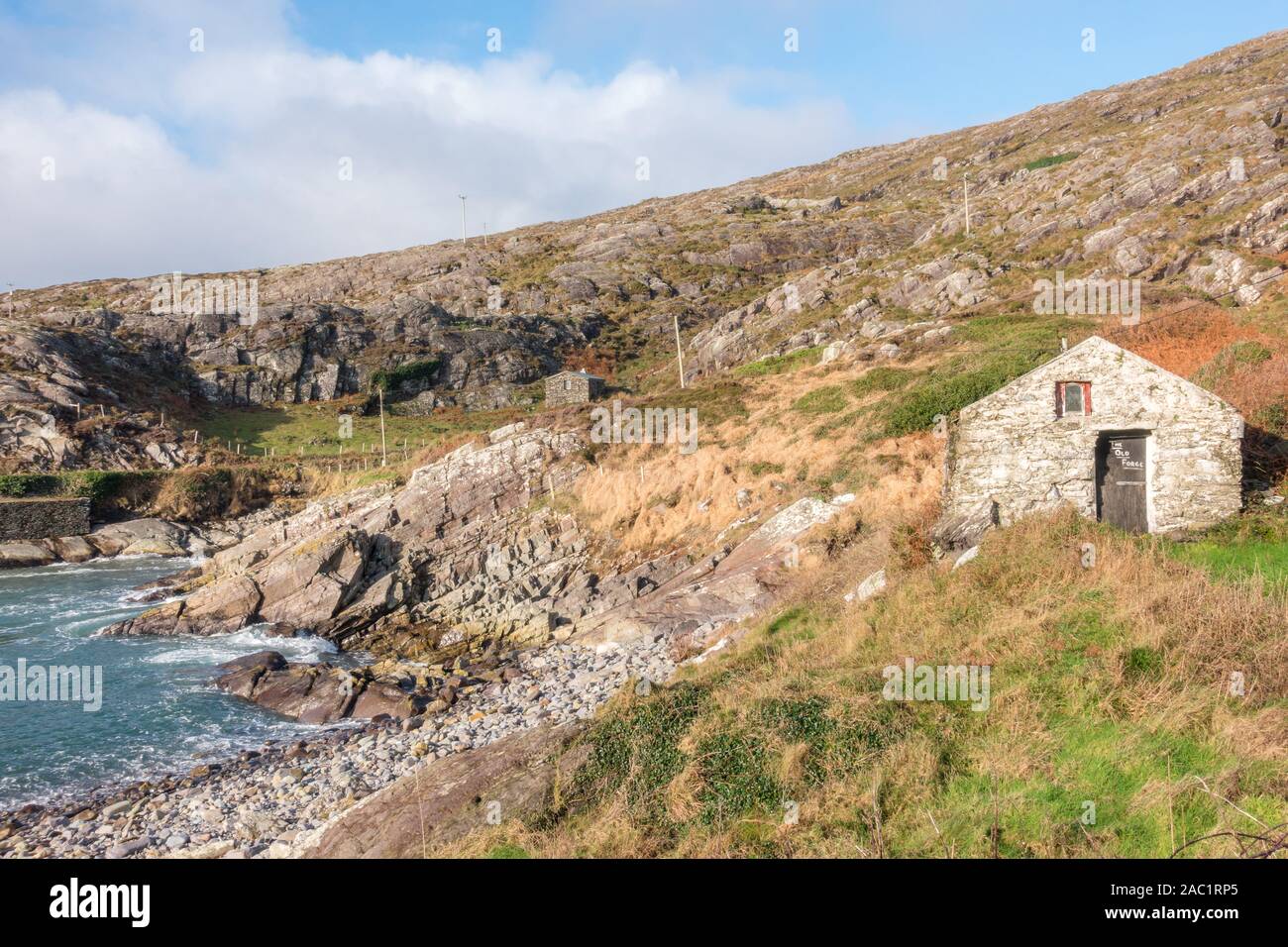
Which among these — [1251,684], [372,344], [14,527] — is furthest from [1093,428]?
[372,344]

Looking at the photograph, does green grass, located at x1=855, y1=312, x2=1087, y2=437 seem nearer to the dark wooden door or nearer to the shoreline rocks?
the dark wooden door

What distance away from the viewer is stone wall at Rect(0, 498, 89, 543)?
141 ft

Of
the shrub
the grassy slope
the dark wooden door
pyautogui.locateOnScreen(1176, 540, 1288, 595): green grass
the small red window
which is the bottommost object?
the grassy slope

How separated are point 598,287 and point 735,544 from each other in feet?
279

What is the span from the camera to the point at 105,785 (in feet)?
55.4

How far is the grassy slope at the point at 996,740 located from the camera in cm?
787

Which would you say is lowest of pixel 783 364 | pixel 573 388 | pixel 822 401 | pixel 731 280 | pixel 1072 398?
pixel 1072 398

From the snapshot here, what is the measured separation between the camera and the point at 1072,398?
16031mm

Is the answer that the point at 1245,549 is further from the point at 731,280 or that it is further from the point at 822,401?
the point at 731,280

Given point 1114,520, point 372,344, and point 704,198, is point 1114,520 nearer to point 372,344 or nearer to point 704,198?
point 372,344

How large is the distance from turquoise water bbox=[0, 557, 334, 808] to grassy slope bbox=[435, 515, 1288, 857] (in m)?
13.4

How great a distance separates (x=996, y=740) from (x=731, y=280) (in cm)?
9712

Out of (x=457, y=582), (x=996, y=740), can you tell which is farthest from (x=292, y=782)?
(x=996, y=740)

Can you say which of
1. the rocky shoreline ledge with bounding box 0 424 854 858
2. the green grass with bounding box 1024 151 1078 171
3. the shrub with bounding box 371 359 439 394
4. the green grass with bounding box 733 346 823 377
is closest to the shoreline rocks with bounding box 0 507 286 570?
the rocky shoreline ledge with bounding box 0 424 854 858
